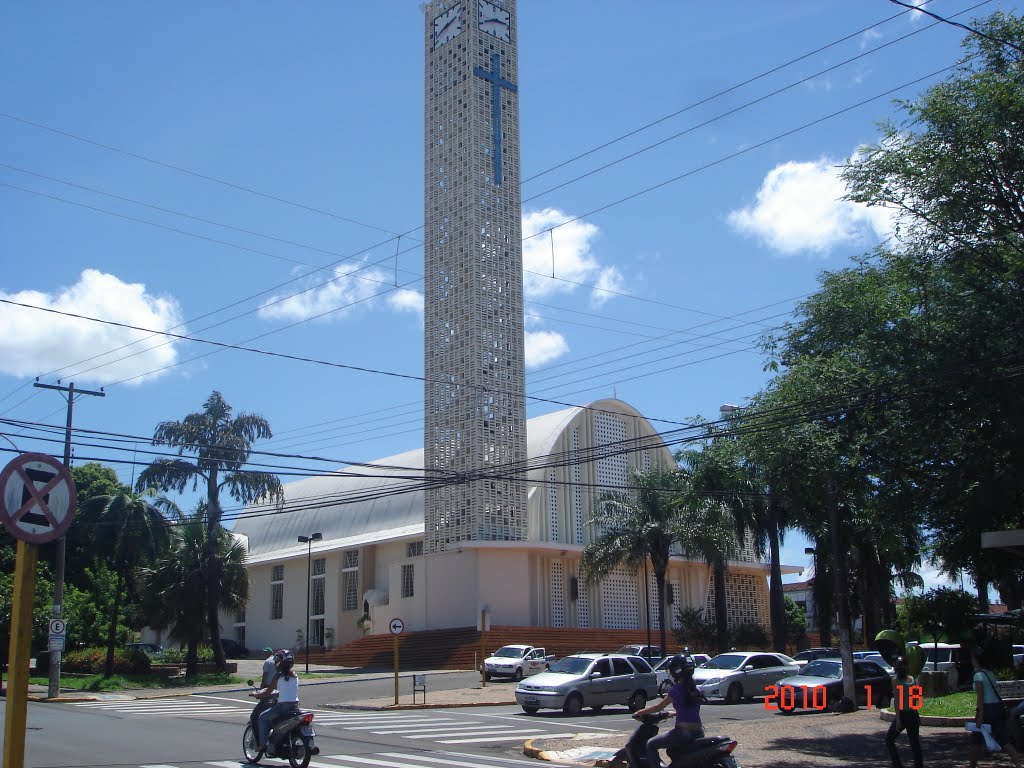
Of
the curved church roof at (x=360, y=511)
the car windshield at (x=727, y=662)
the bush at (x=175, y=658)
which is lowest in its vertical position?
the bush at (x=175, y=658)

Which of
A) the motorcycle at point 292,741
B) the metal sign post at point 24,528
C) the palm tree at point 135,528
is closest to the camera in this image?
the metal sign post at point 24,528

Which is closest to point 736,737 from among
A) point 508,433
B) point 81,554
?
point 508,433

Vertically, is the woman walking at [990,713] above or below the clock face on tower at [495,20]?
below

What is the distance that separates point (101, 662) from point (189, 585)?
636 centimetres

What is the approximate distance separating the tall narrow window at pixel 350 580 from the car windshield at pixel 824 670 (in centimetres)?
3681

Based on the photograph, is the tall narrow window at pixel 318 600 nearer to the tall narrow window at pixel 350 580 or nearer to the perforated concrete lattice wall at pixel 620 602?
the tall narrow window at pixel 350 580

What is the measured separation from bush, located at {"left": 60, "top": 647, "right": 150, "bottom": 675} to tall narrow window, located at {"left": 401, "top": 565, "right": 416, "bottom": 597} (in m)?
13.3

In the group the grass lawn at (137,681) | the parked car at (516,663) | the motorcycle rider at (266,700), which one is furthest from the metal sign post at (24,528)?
the grass lawn at (137,681)

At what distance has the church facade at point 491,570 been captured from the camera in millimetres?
50031

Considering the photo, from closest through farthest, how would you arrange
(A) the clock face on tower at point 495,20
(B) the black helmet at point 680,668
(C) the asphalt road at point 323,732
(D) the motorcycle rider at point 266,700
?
1. (B) the black helmet at point 680,668
2. (D) the motorcycle rider at point 266,700
3. (C) the asphalt road at point 323,732
4. (A) the clock face on tower at point 495,20

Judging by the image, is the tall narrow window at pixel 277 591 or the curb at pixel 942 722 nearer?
the curb at pixel 942 722

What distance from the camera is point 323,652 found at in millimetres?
57781

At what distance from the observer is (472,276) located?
49.7 metres

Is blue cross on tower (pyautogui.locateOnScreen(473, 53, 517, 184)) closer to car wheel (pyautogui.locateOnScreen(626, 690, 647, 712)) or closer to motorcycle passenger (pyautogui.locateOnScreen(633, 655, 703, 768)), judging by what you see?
car wheel (pyautogui.locateOnScreen(626, 690, 647, 712))
